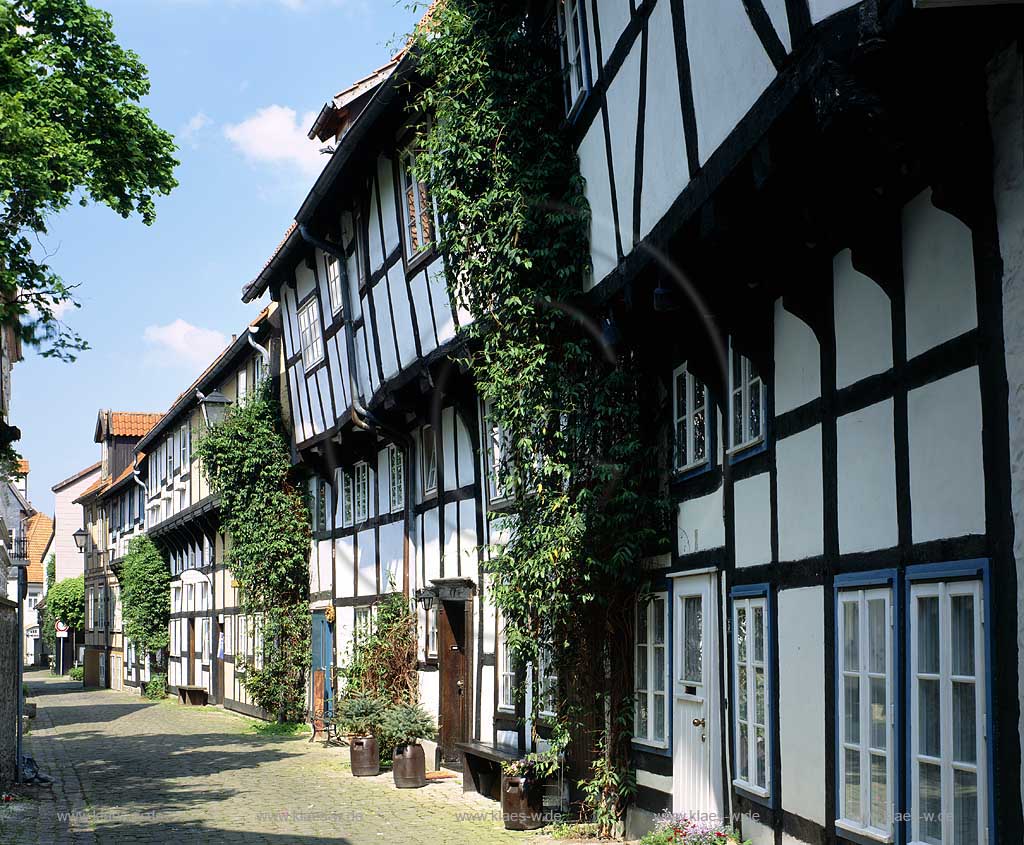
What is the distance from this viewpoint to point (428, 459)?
1739 cm

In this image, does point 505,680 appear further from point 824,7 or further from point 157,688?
point 157,688

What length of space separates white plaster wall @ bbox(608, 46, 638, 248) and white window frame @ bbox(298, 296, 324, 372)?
34.6 feet

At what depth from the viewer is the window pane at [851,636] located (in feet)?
23.4

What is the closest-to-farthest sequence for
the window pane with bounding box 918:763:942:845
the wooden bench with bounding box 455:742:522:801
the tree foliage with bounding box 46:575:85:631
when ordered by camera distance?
the window pane with bounding box 918:763:942:845, the wooden bench with bounding box 455:742:522:801, the tree foliage with bounding box 46:575:85:631

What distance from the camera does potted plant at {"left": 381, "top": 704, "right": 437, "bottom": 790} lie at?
15.3 meters

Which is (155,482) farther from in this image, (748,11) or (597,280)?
(748,11)

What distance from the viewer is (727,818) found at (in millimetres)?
9172

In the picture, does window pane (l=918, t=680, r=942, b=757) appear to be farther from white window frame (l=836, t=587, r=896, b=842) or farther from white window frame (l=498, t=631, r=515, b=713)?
white window frame (l=498, t=631, r=515, b=713)

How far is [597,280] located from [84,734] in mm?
18650

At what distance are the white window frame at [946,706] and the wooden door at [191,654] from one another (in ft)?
104

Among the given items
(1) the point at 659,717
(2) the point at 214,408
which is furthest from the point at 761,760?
(2) the point at 214,408

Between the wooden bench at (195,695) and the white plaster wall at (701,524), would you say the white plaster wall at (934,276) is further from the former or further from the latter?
the wooden bench at (195,695)

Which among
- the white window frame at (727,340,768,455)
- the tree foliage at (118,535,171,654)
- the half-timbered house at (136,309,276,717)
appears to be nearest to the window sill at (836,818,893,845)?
the white window frame at (727,340,768,455)

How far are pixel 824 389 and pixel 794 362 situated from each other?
0.58 meters
